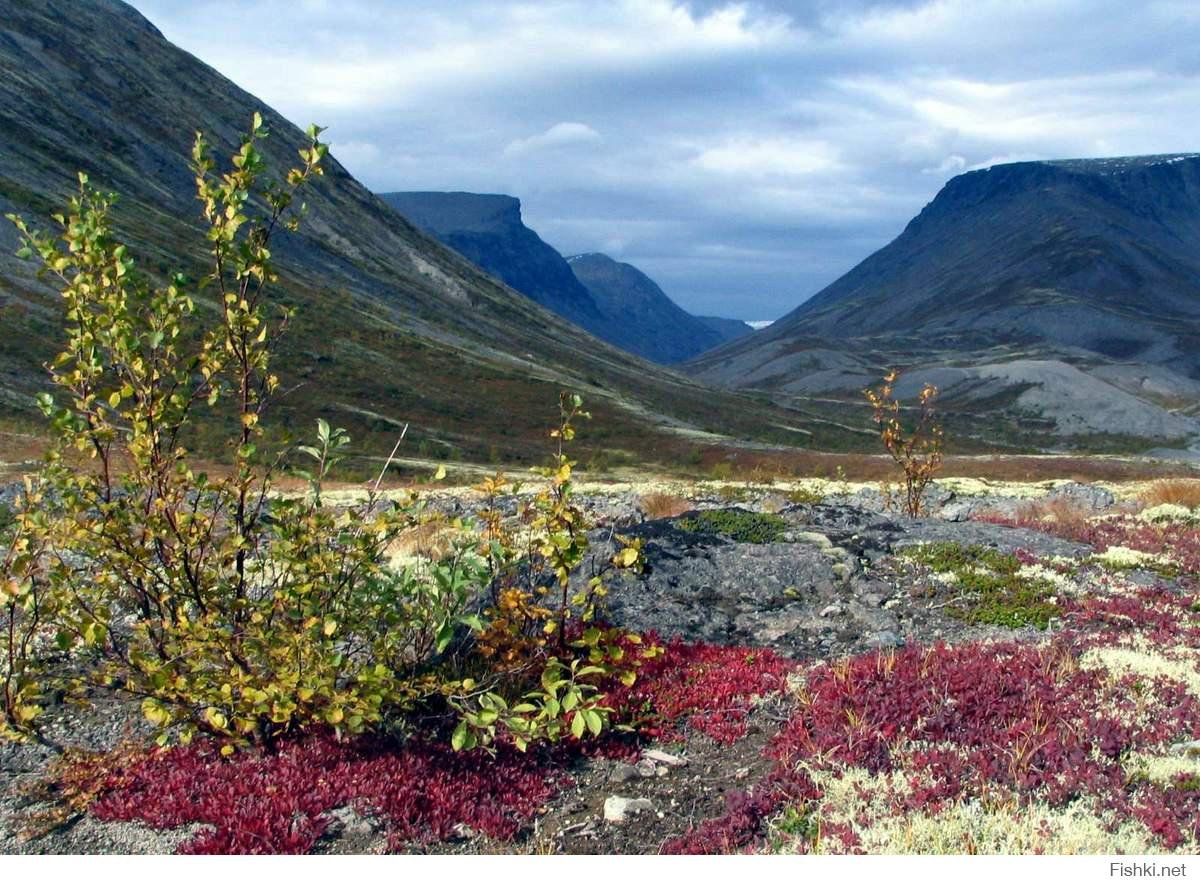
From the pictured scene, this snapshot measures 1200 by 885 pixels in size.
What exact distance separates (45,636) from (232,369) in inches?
191

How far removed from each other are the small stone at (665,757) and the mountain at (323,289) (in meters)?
41.9

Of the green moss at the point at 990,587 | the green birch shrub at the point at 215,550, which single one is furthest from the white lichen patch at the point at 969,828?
the green moss at the point at 990,587

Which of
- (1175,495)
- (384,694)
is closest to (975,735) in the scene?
(384,694)

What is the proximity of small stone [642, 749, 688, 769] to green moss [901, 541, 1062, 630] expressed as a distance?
21.1 ft

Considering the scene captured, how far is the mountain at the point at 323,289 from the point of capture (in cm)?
6969

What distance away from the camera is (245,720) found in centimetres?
745

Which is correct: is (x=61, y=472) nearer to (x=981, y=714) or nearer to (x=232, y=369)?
(x=232, y=369)

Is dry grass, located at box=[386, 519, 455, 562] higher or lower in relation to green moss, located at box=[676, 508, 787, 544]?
lower

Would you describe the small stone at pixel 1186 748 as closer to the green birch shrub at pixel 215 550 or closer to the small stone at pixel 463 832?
the green birch shrub at pixel 215 550

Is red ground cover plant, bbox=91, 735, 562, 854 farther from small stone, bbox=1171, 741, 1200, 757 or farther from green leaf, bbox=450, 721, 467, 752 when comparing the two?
small stone, bbox=1171, 741, 1200, 757

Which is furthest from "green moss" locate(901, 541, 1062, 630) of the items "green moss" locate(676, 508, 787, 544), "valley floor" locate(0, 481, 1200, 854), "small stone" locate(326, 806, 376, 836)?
"small stone" locate(326, 806, 376, 836)

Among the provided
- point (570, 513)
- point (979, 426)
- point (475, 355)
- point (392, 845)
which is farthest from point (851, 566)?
point (979, 426)

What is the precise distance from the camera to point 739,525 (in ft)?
56.6

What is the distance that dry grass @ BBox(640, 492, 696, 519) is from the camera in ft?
71.1
